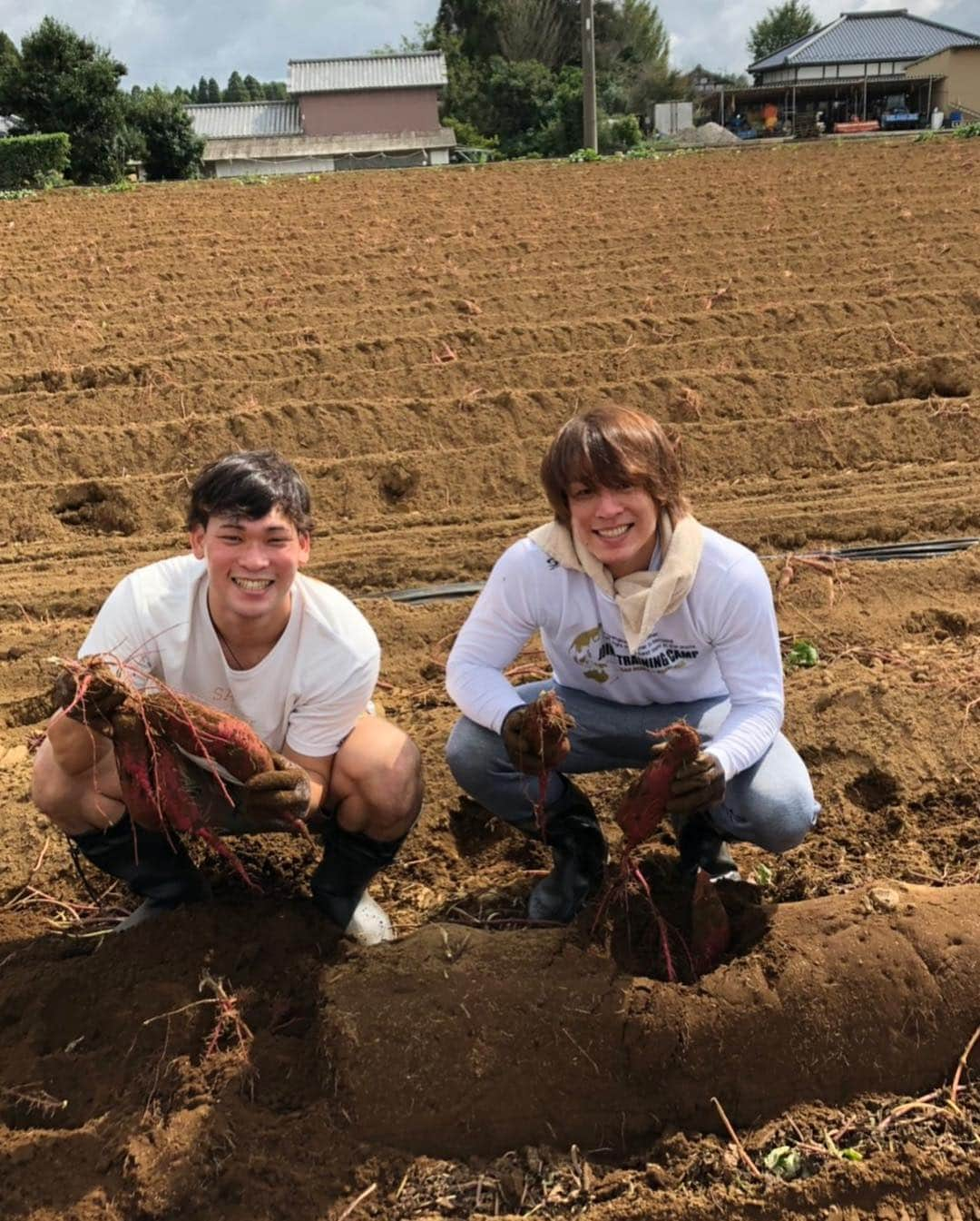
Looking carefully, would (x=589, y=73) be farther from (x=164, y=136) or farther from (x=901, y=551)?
(x=901, y=551)

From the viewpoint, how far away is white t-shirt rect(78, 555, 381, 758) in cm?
199

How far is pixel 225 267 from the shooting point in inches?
327

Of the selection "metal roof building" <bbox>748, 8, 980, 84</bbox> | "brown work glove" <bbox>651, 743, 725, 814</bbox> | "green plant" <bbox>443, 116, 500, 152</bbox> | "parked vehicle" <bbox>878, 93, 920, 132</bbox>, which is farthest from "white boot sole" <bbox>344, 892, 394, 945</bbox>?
"metal roof building" <bbox>748, 8, 980, 84</bbox>

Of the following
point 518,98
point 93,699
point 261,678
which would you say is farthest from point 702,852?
point 518,98

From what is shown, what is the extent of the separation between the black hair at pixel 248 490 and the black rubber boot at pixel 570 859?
0.91 metres

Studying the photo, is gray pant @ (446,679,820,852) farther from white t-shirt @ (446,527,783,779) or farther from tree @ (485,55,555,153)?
tree @ (485,55,555,153)

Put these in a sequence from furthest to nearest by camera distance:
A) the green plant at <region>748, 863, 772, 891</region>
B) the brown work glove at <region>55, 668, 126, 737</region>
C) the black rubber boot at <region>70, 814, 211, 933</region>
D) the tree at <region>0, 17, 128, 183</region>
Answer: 1. the tree at <region>0, 17, 128, 183</region>
2. the green plant at <region>748, 863, 772, 891</region>
3. the black rubber boot at <region>70, 814, 211, 933</region>
4. the brown work glove at <region>55, 668, 126, 737</region>

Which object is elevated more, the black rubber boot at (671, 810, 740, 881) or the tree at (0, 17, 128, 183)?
the tree at (0, 17, 128, 183)

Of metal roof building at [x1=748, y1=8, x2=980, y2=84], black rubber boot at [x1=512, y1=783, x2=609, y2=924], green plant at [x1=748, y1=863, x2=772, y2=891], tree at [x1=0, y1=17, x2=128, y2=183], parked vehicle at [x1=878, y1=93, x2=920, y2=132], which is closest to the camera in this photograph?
black rubber boot at [x1=512, y1=783, x2=609, y2=924]

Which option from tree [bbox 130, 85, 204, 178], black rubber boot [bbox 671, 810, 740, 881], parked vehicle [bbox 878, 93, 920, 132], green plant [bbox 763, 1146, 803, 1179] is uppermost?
parked vehicle [bbox 878, 93, 920, 132]

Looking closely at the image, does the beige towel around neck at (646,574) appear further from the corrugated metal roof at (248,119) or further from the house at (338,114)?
the corrugated metal roof at (248,119)

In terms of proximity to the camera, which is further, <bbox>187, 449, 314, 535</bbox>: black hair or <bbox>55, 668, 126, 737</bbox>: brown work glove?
<bbox>187, 449, 314, 535</bbox>: black hair

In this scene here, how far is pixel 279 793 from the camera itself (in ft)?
6.14

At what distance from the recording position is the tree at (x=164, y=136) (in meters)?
20.8
